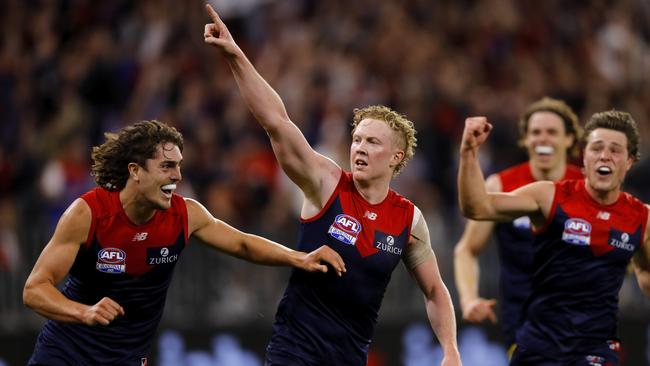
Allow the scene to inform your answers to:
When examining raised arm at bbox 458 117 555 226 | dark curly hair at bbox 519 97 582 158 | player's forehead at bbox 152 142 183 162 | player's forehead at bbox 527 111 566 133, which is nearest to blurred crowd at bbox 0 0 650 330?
dark curly hair at bbox 519 97 582 158

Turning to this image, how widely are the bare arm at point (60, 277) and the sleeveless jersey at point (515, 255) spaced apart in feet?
12.6

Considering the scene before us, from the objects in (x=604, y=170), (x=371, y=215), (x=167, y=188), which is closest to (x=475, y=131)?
(x=371, y=215)

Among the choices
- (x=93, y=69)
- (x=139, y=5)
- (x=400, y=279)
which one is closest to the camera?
(x=400, y=279)

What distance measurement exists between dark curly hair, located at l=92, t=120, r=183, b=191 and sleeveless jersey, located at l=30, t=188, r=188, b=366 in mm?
97

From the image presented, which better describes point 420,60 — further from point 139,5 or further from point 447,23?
point 139,5

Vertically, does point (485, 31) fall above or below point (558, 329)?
above

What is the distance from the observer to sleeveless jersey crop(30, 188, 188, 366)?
7.29 meters

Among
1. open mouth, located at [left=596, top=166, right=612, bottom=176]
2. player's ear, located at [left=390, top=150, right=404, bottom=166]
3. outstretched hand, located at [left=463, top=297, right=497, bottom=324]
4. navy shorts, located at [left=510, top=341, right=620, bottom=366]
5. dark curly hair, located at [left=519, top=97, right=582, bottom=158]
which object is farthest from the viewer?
dark curly hair, located at [left=519, top=97, right=582, bottom=158]

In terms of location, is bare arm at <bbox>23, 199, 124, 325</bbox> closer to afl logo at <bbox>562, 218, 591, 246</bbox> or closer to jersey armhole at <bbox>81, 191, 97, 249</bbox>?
jersey armhole at <bbox>81, 191, 97, 249</bbox>

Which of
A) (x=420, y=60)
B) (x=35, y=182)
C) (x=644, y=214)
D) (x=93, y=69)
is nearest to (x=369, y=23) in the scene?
(x=420, y=60)

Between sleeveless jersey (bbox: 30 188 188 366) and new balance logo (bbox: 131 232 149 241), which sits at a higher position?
new balance logo (bbox: 131 232 149 241)

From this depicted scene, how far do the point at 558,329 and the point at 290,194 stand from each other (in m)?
5.75

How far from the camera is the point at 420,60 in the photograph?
631 inches

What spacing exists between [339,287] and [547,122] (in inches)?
121
